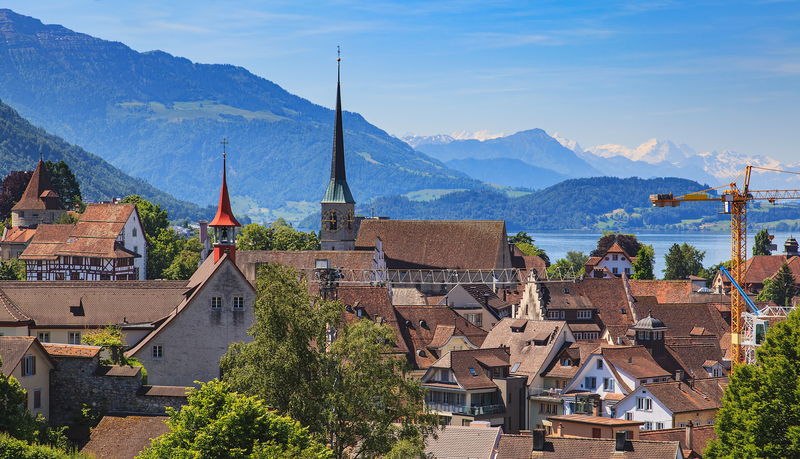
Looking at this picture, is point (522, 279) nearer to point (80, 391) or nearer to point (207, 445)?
point (80, 391)

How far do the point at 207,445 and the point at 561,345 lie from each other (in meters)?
52.7

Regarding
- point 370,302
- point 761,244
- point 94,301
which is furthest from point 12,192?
point 761,244

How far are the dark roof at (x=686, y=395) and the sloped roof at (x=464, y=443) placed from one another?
69.0 ft

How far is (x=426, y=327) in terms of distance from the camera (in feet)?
263

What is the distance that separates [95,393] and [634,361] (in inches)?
1707

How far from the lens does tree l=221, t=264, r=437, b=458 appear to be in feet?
109

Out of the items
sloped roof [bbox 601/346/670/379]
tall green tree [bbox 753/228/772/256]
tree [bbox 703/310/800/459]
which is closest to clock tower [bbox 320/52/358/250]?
sloped roof [bbox 601/346/670/379]

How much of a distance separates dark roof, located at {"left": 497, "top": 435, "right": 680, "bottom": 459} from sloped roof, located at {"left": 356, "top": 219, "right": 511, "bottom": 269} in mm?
63718

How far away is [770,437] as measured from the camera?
43375 mm

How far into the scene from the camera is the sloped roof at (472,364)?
218 feet

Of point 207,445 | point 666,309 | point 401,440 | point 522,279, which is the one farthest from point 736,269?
point 207,445

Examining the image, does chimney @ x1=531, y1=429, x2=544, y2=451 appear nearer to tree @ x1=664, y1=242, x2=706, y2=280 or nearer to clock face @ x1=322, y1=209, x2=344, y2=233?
clock face @ x1=322, y1=209, x2=344, y2=233

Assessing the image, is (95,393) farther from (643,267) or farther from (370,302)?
(643,267)

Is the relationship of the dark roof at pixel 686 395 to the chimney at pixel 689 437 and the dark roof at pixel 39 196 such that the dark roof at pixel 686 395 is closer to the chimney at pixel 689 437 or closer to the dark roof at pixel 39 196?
the chimney at pixel 689 437
